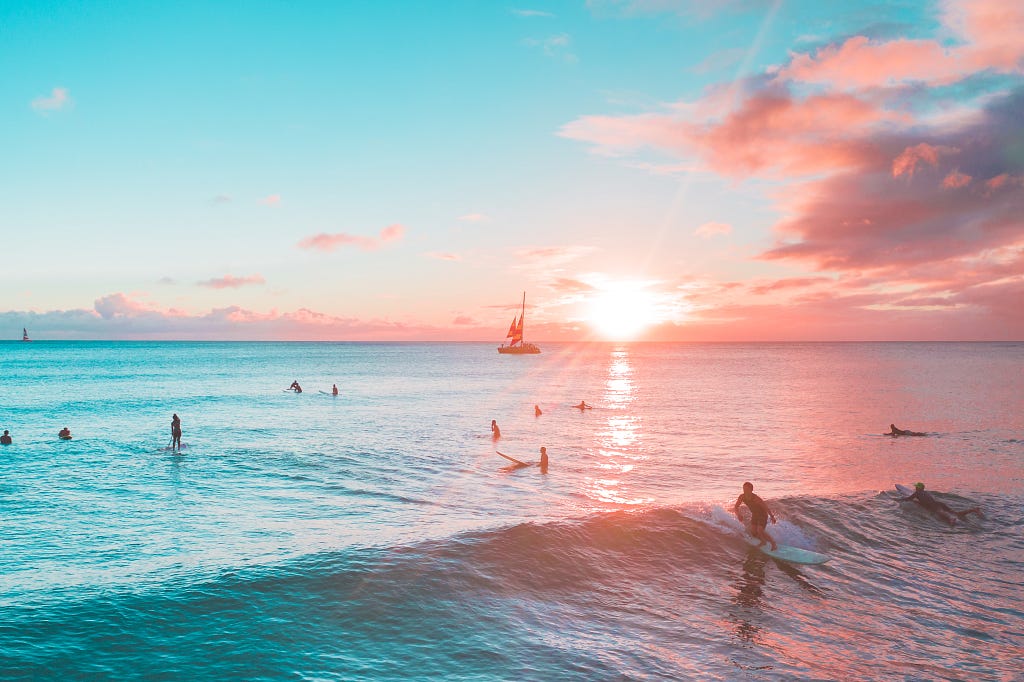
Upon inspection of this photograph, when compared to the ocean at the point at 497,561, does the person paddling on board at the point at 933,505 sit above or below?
above

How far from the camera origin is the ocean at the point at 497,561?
13625mm

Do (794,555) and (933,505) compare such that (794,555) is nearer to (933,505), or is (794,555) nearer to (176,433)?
(933,505)

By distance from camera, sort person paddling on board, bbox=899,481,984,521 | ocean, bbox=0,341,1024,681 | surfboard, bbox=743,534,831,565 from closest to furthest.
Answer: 1. ocean, bbox=0,341,1024,681
2. surfboard, bbox=743,534,831,565
3. person paddling on board, bbox=899,481,984,521

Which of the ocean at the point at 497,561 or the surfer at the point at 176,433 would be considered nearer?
the ocean at the point at 497,561

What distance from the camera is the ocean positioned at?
13.6 m

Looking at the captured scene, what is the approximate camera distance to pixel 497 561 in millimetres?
19141

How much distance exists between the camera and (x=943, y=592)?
17844 millimetres

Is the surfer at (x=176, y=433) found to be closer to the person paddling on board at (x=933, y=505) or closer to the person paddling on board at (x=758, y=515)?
the person paddling on board at (x=758, y=515)

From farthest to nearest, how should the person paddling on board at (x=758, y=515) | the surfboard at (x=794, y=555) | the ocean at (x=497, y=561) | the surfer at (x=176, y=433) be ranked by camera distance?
1. the surfer at (x=176, y=433)
2. the person paddling on board at (x=758, y=515)
3. the surfboard at (x=794, y=555)
4. the ocean at (x=497, y=561)

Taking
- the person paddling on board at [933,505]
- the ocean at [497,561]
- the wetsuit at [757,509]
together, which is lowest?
the ocean at [497,561]

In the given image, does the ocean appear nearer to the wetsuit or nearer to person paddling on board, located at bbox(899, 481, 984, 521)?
person paddling on board, located at bbox(899, 481, 984, 521)

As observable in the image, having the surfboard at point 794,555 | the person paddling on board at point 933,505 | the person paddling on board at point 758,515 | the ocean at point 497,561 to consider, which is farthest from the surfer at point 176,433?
the person paddling on board at point 933,505

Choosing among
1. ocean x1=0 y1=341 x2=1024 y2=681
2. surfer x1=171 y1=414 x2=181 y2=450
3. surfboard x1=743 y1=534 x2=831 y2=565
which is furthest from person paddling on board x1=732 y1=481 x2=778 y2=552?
surfer x1=171 y1=414 x2=181 y2=450

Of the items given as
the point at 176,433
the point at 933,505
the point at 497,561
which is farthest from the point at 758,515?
the point at 176,433
